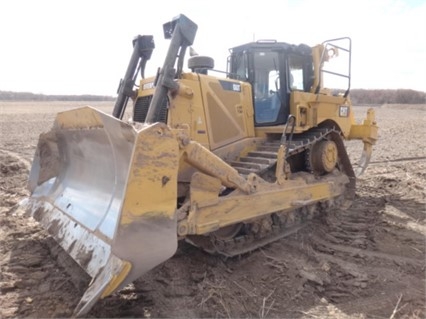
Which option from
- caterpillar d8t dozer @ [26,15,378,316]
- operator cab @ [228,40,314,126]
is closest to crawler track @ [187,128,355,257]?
caterpillar d8t dozer @ [26,15,378,316]

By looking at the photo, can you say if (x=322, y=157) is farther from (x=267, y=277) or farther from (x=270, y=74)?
(x=267, y=277)

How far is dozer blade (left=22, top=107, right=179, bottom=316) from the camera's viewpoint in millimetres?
3094

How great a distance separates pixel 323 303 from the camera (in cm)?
373

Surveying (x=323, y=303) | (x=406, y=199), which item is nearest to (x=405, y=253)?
(x=323, y=303)

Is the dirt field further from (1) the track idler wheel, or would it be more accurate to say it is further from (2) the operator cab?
(2) the operator cab

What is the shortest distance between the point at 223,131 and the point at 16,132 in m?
15.9

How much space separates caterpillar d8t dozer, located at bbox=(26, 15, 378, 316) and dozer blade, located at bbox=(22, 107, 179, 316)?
0.03 feet

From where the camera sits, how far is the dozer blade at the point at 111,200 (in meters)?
3.09

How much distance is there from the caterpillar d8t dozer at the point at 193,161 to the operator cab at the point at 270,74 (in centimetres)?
1

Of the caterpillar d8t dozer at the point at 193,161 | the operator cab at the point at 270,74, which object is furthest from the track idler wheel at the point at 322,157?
the operator cab at the point at 270,74

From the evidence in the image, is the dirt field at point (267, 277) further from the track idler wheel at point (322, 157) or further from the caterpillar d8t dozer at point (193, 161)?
the track idler wheel at point (322, 157)

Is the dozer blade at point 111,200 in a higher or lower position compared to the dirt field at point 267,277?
higher

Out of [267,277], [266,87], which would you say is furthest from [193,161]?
[266,87]

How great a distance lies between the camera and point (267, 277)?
4121mm
